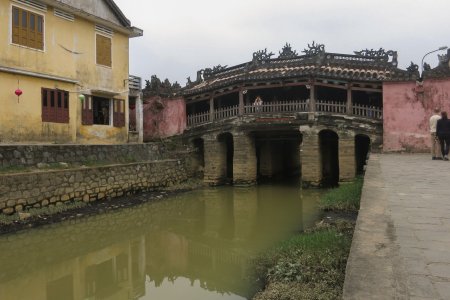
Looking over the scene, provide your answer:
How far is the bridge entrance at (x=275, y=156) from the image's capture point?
20.8 meters

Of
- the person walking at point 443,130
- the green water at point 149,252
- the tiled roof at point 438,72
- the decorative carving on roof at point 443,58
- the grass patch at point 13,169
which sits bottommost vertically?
the green water at point 149,252

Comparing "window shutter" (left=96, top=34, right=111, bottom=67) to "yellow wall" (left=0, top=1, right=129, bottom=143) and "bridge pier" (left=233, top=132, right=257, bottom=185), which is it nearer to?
"yellow wall" (left=0, top=1, right=129, bottom=143)

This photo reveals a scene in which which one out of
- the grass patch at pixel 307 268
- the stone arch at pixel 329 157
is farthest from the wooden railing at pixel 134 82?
the grass patch at pixel 307 268

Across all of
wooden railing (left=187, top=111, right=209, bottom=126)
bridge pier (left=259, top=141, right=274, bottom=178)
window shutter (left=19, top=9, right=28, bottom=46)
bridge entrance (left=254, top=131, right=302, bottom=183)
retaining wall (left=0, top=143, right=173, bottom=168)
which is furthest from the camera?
bridge pier (left=259, top=141, right=274, bottom=178)

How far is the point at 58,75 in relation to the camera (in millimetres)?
15508

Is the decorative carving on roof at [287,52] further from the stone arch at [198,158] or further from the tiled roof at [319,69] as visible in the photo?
the stone arch at [198,158]

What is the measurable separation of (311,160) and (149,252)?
33.5ft

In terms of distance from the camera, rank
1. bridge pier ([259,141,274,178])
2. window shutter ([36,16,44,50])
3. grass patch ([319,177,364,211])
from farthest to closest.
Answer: bridge pier ([259,141,274,178]) < window shutter ([36,16,44,50]) < grass patch ([319,177,364,211])

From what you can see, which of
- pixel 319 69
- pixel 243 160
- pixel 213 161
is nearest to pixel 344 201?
pixel 243 160

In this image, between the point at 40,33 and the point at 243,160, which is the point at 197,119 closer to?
the point at 243,160

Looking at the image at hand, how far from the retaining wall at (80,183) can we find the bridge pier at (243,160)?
9.68 ft

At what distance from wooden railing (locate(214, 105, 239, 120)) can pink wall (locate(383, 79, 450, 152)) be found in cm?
668

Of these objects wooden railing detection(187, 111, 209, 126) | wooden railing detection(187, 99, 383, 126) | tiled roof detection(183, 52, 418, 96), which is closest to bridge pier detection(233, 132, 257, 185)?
wooden railing detection(187, 99, 383, 126)

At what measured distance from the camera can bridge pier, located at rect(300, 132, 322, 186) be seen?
57.6 feet
